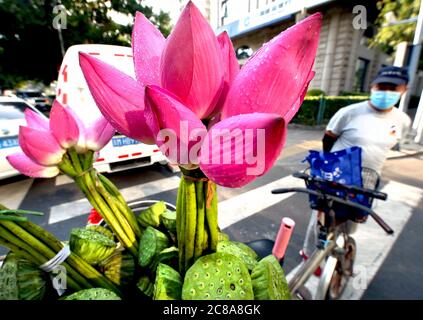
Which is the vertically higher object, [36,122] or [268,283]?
[36,122]

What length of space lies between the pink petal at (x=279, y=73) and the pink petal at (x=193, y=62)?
0.04 m

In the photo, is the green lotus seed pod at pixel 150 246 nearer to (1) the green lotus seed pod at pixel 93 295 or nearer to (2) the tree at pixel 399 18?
(1) the green lotus seed pod at pixel 93 295

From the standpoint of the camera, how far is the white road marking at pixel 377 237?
201 centimetres

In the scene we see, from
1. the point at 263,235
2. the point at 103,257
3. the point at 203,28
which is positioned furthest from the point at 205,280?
the point at 263,235

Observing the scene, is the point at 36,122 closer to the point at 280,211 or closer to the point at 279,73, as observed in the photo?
the point at 279,73

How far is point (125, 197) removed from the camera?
3492 mm

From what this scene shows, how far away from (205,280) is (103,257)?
0.30 m

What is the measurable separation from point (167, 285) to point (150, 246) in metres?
0.14

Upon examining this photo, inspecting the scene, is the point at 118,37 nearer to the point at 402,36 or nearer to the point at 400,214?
the point at 402,36

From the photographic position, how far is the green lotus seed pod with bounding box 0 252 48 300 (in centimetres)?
47

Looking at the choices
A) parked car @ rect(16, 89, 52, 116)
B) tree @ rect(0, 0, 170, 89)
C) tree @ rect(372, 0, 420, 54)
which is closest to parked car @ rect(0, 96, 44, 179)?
tree @ rect(0, 0, 170, 89)

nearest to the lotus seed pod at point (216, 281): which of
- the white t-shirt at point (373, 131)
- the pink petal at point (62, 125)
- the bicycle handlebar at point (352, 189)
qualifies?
the pink petal at point (62, 125)

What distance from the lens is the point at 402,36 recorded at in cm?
746

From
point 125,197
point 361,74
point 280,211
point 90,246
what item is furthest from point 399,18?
point 90,246
